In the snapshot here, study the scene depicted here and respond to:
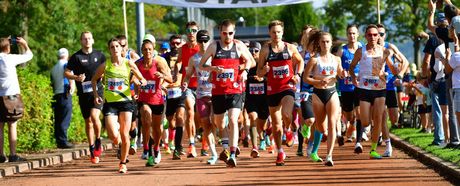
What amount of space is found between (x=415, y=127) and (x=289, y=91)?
10.8 meters

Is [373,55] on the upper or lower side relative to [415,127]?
upper

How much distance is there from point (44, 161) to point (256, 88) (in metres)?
3.78

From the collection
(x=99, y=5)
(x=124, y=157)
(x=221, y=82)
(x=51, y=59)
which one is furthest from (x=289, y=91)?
(x=99, y=5)

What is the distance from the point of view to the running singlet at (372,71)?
17953mm

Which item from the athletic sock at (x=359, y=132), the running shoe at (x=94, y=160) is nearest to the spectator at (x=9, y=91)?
the running shoe at (x=94, y=160)

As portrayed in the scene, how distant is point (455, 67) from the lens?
16422 millimetres

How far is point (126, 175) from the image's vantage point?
53.5 ft

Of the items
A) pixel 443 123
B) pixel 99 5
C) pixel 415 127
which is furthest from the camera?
pixel 99 5

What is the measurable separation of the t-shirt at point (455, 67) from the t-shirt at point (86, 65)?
5582 mm

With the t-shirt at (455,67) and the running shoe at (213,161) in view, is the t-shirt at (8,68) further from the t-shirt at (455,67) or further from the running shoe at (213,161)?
the t-shirt at (455,67)

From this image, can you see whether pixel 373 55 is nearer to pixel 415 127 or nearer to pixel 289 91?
pixel 289 91

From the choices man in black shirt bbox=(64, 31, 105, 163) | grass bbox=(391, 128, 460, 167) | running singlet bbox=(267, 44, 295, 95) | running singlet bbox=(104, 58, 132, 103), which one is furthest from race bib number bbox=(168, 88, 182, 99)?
grass bbox=(391, 128, 460, 167)

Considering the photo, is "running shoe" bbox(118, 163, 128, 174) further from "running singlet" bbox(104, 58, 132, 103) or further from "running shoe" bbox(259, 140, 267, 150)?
"running shoe" bbox(259, 140, 267, 150)

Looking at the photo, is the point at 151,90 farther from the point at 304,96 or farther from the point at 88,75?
the point at 304,96
